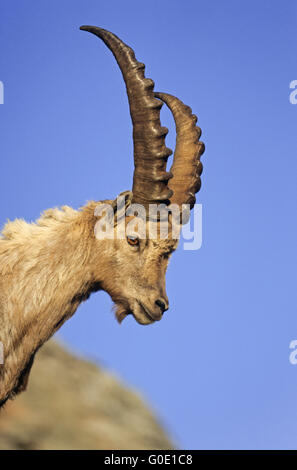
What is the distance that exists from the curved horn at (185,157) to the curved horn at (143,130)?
814 millimetres

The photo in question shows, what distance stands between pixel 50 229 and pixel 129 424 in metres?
10.4

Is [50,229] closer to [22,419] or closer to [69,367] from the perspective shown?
[22,419]

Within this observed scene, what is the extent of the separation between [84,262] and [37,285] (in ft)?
2.04

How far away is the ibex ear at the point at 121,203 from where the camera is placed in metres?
9.03

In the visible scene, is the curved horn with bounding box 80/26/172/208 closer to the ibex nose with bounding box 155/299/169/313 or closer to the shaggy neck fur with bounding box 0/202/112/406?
the shaggy neck fur with bounding box 0/202/112/406

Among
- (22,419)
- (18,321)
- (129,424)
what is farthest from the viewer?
(129,424)

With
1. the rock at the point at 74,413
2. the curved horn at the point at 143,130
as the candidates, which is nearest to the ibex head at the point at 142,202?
the curved horn at the point at 143,130

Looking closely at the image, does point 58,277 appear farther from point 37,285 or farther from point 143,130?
point 143,130

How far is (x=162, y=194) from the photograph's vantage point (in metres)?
9.29

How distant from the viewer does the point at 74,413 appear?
60.3 feet

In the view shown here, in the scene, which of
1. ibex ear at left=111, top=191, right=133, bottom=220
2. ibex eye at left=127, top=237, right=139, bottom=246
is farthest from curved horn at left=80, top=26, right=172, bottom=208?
ibex eye at left=127, top=237, right=139, bottom=246

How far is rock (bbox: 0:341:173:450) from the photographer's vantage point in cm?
1636

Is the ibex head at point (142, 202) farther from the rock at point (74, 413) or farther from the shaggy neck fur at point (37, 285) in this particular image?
the rock at point (74, 413)
